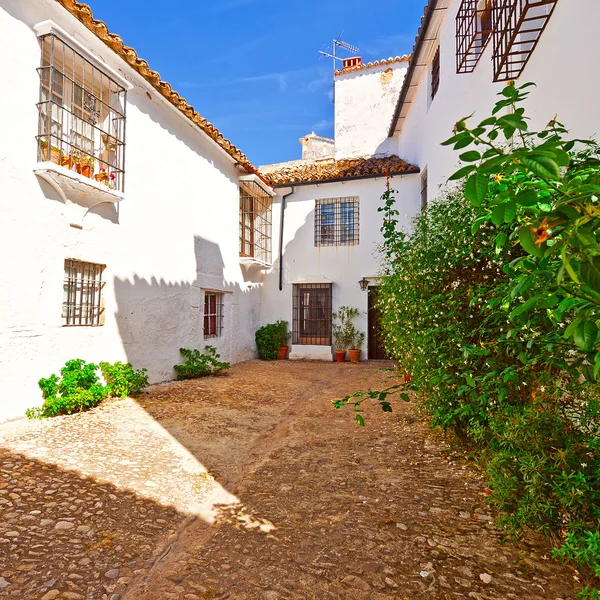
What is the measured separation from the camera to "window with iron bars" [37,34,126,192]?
5223 millimetres

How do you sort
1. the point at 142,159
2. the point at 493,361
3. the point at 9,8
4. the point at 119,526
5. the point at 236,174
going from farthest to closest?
1. the point at 236,174
2. the point at 142,159
3. the point at 9,8
4. the point at 493,361
5. the point at 119,526

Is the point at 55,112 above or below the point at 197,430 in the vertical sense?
above

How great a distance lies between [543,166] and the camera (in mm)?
844

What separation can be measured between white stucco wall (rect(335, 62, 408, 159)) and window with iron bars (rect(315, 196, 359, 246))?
3.18 m

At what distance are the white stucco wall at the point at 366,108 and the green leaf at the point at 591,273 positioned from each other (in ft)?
46.0

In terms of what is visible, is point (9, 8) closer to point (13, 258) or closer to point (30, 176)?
point (30, 176)

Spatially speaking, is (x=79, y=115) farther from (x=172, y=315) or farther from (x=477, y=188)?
(x=477, y=188)

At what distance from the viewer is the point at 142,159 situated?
276 inches

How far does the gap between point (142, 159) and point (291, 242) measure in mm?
5805

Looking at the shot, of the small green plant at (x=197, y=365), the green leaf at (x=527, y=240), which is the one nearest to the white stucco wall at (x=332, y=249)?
the small green plant at (x=197, y=365)

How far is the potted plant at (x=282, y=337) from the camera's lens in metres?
11.8

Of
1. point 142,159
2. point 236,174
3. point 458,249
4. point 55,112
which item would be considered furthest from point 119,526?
point 236,174

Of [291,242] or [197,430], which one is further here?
[291,242]

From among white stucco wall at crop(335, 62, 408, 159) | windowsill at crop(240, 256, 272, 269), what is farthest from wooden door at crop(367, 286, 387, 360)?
white stucco wall at crop(335, 62, 408, 159)
